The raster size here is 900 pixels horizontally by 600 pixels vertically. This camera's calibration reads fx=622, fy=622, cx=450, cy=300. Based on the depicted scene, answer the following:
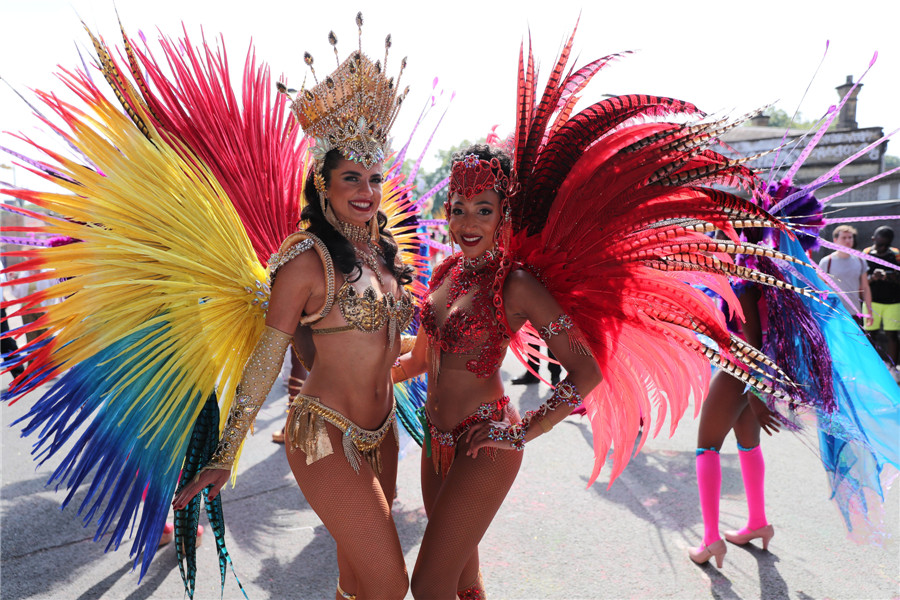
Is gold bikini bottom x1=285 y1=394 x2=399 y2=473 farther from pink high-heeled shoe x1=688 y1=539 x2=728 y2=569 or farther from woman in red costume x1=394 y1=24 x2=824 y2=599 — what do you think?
pink high-heeled shoe x1=688 y1=539 x2=728 y2=569

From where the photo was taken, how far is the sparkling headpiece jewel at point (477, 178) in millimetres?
2170

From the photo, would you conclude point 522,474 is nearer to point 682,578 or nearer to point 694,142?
point 682,578

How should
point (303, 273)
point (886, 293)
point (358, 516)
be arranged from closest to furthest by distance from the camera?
point (358, 516) → point (303, 273) → point (886, 293)

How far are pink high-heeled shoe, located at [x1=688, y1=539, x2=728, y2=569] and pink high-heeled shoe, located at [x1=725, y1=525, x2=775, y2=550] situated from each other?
10.0 inches

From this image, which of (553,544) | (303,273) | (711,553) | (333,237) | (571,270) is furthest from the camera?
(553,544)

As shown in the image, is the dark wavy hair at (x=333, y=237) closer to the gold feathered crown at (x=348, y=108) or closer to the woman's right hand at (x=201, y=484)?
the gold feathered crown at (x=348, y=108)

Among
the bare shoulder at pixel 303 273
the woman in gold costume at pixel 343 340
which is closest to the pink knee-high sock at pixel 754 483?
the woman in gold costume at pixel 343 340

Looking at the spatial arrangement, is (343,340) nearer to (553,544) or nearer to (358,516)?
(358,516)

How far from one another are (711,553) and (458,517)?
1.93 meters

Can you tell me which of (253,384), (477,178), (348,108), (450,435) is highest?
(348,108)

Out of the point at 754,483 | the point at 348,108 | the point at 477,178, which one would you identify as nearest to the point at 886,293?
the point at 754,483

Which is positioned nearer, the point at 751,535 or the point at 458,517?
the point at 458,517

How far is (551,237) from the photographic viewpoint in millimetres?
2324

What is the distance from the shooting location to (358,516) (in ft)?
6.47
